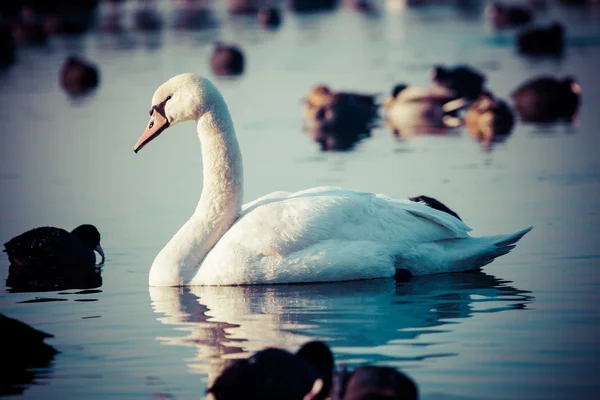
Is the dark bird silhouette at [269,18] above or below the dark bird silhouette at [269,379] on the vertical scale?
above

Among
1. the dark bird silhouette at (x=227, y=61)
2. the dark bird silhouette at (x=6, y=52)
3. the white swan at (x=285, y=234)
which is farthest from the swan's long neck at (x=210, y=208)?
the dark bird silhouette at (x=6, y=52)

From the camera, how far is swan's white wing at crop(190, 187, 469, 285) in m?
10.0

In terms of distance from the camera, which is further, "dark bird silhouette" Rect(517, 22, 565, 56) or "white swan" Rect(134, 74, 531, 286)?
"dark bird silhouette" Rect(517, 22, 565, 56)

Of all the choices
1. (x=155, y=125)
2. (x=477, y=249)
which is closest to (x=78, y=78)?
(x=155, y=125)

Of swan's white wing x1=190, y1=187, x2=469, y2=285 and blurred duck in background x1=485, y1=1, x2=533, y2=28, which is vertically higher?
blurred duck in background x1=485, y1=1, x2=533, y2=28

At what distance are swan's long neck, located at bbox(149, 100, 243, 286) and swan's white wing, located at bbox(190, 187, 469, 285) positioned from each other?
16 cm

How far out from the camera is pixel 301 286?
1015cm

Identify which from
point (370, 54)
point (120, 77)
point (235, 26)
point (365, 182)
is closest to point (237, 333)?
point (365, 182)

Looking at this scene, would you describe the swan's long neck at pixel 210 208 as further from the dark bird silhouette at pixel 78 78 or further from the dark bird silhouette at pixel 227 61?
the dark bird silhouette at pixel 227 61

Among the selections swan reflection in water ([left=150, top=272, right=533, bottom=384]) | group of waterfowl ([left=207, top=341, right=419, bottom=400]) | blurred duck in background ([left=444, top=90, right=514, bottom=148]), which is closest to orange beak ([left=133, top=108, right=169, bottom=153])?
swan reflection in water ([left=150, top=272, right=533, bottom=384])

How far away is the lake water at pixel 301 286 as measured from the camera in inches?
301

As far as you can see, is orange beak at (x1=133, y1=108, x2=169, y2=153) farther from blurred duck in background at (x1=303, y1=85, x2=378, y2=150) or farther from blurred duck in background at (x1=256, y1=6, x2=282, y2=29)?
blurred duck in background at (x1=256, y1=6, x2=282, y2=29)

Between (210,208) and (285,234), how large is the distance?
0.91 meters

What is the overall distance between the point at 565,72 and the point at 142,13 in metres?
37.7
